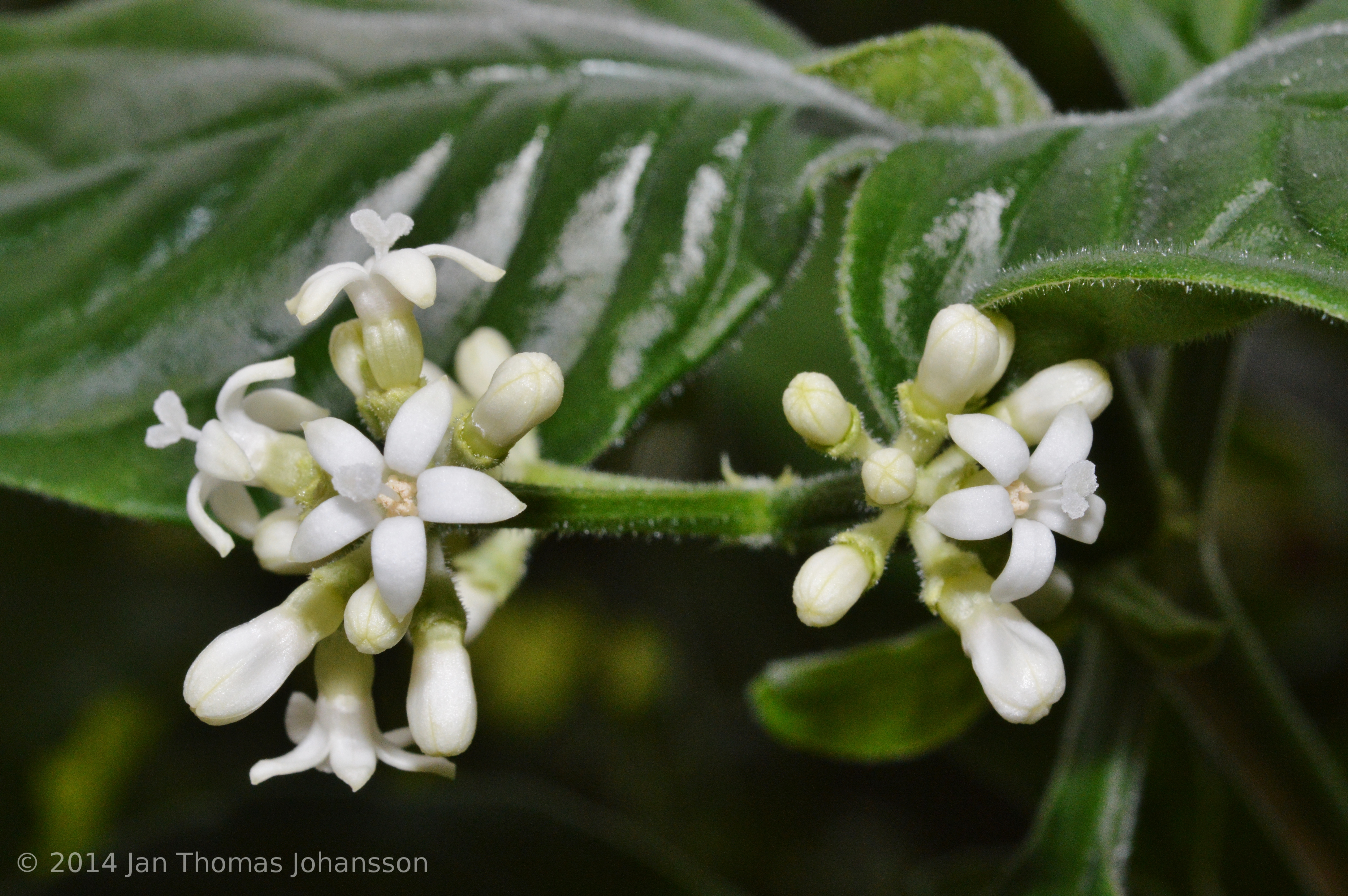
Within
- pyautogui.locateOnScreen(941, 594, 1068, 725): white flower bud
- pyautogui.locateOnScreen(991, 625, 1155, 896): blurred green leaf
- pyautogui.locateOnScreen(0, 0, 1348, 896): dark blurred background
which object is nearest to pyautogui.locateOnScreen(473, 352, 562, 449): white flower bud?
pyautogui.locateOnScreen(941, 594, 1068, 725): white flower bud

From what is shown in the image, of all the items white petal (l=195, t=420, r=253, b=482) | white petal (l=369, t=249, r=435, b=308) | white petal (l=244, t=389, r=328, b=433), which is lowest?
white petal (l=244, t=389, r=328, b=433)

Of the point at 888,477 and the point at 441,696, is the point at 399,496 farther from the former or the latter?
the point at 888,477

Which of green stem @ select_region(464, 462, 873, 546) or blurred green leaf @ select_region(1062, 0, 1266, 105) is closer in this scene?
green stem @ select_region(464, 462, 873, 546)

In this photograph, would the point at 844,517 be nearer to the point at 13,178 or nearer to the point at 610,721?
the point at 13,178

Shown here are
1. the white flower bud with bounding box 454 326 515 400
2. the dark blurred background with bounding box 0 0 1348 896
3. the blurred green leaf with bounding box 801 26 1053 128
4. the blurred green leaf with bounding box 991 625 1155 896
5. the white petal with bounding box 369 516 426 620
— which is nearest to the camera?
the white petal with bounding box 369 516 426 620

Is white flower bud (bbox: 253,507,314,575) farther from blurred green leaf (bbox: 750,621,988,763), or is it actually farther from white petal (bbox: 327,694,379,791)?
blurred green leaf (bbox: 750,621,988,763)

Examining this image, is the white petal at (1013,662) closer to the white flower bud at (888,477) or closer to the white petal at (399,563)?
the white flower bud at (888,477)

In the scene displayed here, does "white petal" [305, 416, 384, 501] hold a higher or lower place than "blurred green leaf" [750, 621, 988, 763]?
higher

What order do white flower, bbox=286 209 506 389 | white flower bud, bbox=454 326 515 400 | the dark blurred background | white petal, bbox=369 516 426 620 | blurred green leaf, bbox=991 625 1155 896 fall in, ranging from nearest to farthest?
white petal, bbox=369 516 426 620, white flower, bbox=286 209 506 389, white flower bud, bbox=454 326 515 400, blurred green leaf, bbox=991 625 1155 896, the dark blurred background
